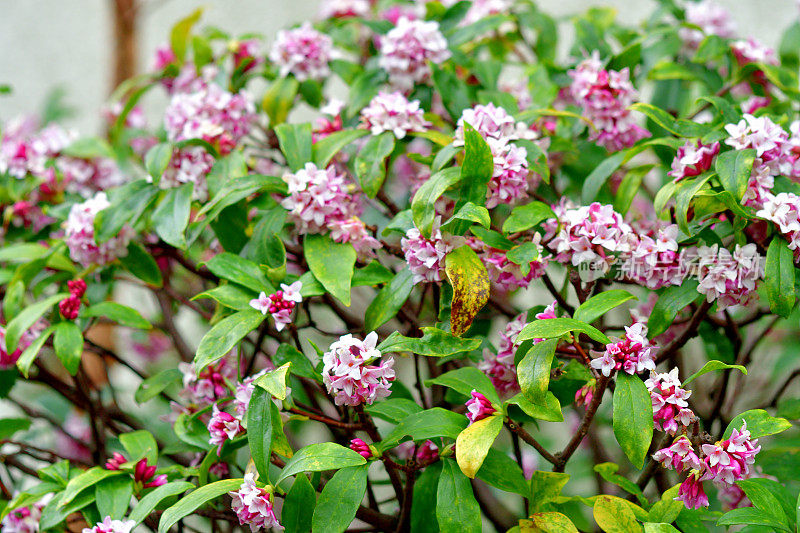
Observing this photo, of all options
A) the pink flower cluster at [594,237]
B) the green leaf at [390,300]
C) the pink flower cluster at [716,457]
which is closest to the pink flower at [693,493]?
the pink flower cluster at [716,457]

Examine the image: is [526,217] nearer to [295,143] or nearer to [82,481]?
[295,143]

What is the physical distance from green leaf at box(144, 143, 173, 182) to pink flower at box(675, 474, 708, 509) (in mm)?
674

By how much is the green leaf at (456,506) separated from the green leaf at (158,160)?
506 mm

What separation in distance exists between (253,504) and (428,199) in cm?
33

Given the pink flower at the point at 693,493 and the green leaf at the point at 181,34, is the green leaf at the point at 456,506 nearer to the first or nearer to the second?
the pink flower at the point at 693,493

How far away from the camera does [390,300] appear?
2.59 feet

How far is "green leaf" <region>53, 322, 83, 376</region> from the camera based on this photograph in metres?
0.89

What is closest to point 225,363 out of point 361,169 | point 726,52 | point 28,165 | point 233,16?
point 361,169

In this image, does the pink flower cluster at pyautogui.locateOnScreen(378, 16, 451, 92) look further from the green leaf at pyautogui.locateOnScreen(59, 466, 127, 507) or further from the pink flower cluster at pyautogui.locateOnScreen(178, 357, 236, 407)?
the green leaf at pyautogui.locateOnScreen(59, 466, 127, 507)

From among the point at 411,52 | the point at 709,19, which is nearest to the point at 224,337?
the point at 411,52

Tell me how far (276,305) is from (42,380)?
445 mm

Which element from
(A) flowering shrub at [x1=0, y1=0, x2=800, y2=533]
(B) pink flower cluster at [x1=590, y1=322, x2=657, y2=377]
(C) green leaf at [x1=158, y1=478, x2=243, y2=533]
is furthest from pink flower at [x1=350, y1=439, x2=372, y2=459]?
(B) pink flower cluster at [x1=590, y1=322, x2=657, y2=377]

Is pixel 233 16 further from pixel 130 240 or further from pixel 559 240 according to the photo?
pixel 559 240

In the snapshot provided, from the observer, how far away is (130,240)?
3.26 ft
